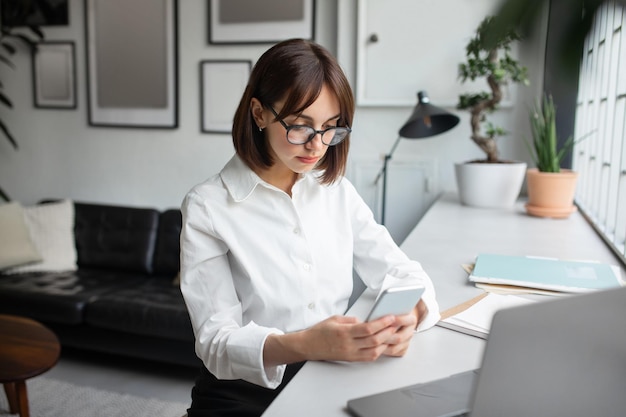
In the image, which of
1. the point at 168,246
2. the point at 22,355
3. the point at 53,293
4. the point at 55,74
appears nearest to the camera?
the point at 22,355

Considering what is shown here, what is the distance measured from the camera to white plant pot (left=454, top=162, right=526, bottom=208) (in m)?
2.48

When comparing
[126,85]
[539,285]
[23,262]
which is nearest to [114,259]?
[23,262]

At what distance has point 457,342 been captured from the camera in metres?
1.06

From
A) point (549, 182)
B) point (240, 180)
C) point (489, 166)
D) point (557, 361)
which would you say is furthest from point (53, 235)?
point (557, 361)

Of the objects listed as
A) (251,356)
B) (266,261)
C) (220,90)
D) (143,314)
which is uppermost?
(220,90)

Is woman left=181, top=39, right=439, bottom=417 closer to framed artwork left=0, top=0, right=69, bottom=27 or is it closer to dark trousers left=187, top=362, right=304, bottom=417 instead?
dark trousers left=187, top=362, right=304, bottom=417

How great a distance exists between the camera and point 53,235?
3.43 meters

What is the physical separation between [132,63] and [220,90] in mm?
629

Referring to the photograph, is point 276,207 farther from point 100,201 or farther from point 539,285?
point 100,201

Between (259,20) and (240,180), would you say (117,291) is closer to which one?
(259,20)

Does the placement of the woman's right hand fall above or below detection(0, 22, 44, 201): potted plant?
below

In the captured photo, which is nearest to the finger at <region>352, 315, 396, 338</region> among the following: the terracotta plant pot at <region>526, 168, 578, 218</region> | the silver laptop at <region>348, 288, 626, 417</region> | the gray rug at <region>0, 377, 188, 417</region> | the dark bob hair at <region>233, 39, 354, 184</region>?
the silver laptop at <region>348, 288, 626, 417</region>

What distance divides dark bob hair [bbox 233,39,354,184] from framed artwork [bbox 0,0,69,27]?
2987 millimetres

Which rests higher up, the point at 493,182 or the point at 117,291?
the point at 493,182
